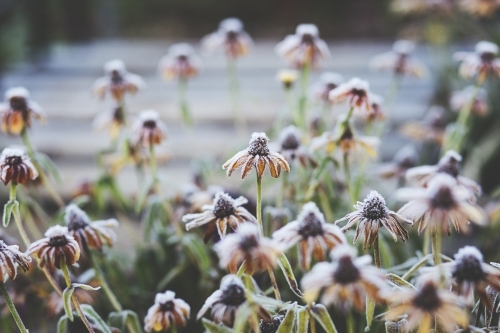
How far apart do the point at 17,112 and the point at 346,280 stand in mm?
642

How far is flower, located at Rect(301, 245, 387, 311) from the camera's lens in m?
0.49

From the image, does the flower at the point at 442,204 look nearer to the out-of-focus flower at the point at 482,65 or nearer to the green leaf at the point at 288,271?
the green leaf at the point at 288,271

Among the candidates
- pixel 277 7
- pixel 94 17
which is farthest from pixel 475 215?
pixel 277 7

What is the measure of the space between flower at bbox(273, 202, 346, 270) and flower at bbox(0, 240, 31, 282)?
0.31 meters

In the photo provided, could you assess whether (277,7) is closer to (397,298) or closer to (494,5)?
(494,5)

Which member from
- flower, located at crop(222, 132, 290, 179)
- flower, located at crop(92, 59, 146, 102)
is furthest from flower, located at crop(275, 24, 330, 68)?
flower, located at crop(222, 132, 290, 179)

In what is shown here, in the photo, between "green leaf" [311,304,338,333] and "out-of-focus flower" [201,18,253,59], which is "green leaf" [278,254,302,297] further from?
"out-of-focus flower" [201,18,253,59]

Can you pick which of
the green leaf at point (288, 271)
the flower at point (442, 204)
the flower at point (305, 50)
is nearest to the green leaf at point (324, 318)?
the green leaf at point (288, 271)

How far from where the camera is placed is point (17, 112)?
894 millimetres

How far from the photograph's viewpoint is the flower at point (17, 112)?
0.89m

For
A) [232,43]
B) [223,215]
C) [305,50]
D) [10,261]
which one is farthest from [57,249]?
[232,43]

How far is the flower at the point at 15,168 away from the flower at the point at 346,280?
42 centimetres

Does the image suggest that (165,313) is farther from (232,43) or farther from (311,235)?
(232,43)

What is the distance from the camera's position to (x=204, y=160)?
3.76ft
